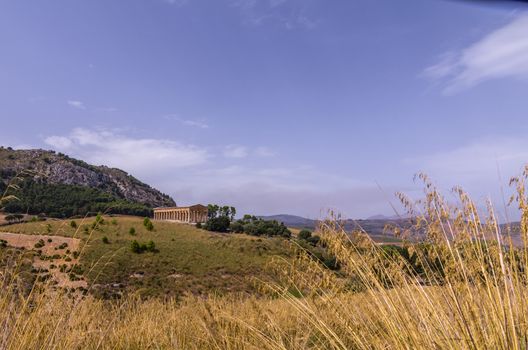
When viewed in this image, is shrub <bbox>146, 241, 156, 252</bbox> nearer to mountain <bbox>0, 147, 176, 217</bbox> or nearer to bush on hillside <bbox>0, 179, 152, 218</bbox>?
mountain <bbox>0, 147, 176, 217</bbox>

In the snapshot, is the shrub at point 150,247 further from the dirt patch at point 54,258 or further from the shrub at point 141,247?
the dirt patch at point 54,258

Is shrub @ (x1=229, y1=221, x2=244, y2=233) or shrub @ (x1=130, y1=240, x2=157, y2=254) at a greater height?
shrub @ (x1=229, y1=221, x2=244, y2=233)

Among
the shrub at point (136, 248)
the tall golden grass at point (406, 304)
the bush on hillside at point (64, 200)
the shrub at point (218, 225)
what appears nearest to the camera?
the tall golden grass at point (406, 304)

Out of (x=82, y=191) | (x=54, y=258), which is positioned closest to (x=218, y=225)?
(x=82, y=191)

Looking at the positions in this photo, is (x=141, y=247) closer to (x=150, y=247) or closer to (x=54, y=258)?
(x=150, y=247)

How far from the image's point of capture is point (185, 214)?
88.8m

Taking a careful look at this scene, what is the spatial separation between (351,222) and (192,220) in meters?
83.1

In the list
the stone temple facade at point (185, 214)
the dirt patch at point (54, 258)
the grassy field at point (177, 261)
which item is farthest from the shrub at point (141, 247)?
the dirt patch at point (54, 258)

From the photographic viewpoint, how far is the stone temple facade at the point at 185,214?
86.7m

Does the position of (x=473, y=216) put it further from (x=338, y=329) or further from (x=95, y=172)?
(x=95, y=172)

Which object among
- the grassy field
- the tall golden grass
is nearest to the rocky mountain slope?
the grassy field

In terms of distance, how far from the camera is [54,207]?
250 feet

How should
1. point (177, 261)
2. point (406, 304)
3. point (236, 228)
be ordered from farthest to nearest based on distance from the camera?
point (236, 228)
point (177, 261)
point (406, 304)

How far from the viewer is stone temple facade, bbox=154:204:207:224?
3413 inches
